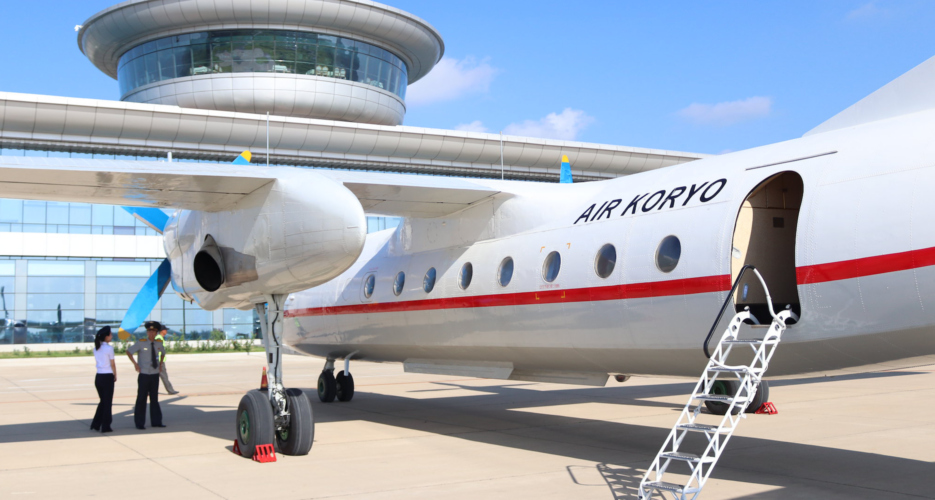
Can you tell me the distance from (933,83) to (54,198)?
1089cm

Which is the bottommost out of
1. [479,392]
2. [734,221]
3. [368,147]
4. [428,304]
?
[479,392]

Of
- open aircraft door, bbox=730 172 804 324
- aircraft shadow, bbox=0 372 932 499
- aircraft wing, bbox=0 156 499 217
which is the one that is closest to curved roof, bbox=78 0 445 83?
aircraft shadow, bbox=0 372 932 499

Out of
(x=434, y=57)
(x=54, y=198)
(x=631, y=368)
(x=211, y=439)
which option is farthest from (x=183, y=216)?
(x=434, y=57)

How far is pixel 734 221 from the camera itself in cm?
847

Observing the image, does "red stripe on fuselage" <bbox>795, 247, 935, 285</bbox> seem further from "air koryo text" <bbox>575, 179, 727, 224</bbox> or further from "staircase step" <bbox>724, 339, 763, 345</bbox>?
"air koryo text" <bbox>575, 179, 727, 224</bbox>

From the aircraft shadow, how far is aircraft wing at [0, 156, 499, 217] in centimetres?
397

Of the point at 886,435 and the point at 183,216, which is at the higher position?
the point at 183,216

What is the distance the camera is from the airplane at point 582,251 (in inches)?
296

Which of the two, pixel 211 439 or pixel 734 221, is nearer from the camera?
pixel 734 221

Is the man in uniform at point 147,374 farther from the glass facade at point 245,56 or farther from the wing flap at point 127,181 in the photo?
the glass facade at point 245,56

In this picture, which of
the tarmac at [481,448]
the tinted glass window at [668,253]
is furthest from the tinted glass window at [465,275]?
the tinted glass window at [668,253]

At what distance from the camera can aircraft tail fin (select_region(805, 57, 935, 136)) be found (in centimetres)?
784

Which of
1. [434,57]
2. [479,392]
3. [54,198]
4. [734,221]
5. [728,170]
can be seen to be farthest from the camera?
[434,57]

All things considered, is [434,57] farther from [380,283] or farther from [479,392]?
[380,283]
